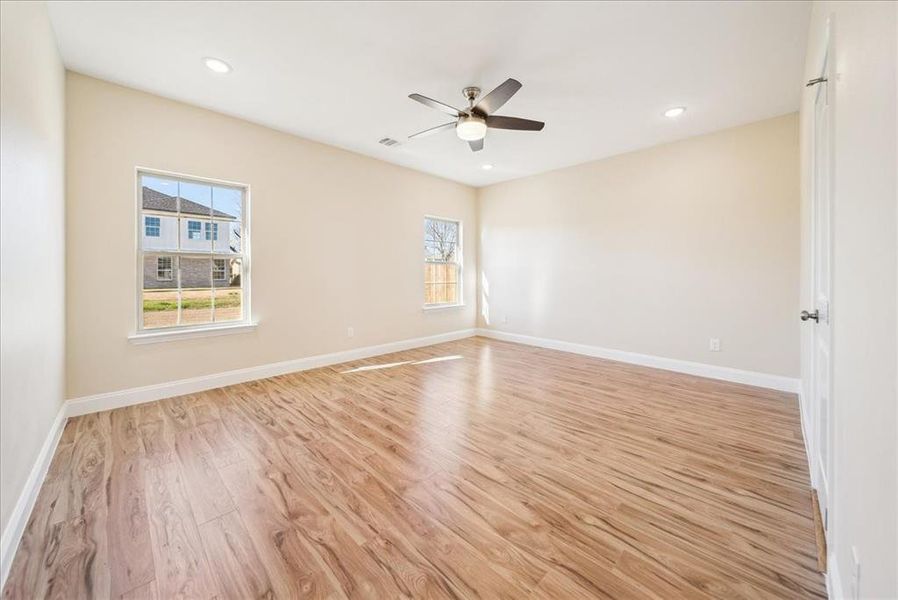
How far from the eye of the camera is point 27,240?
1.81 metres

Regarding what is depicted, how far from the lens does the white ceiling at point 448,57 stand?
85.0 inches

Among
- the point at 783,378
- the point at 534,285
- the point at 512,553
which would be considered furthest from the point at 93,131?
the point at 783,378

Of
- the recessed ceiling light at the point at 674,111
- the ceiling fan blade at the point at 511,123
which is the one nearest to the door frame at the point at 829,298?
the recessed ceiling light at the point at 674,111

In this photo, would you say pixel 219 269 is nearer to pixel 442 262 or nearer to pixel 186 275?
pixel 186 275

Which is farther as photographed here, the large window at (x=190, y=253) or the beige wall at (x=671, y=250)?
the beige wall at (x=671, y=250)

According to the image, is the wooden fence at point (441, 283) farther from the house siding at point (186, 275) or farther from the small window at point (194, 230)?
the small window at point (194, 230)

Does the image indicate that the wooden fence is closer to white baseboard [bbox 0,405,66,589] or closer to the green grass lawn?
the green grass lawn

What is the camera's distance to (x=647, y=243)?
172 inches

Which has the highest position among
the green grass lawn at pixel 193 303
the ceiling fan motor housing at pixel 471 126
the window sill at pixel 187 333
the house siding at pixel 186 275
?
the ceiling fan motor housing at pixel 471 126

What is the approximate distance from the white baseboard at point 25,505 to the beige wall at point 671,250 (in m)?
5.15

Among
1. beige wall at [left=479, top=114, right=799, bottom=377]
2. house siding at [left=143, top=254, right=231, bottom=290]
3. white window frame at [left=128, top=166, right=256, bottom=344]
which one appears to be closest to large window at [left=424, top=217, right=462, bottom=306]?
beige wall at [left=479, top=114, right=799, bottom=377]

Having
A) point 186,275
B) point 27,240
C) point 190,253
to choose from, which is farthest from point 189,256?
point 27,240

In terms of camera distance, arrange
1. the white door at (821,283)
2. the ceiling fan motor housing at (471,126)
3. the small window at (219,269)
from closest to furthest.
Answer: the white door at (821,283)
the ceiling fan motor housing at (471,126)
the small window at (219,269)

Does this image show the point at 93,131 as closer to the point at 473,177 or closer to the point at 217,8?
the point at 217,8
